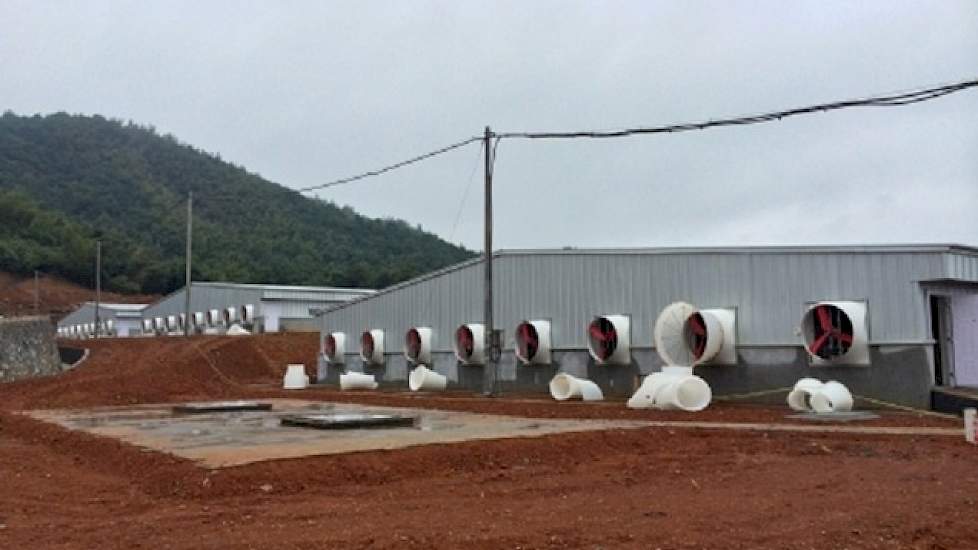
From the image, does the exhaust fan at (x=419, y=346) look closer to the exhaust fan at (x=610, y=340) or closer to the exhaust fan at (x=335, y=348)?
the exhaust fan at (x=335, y=348)

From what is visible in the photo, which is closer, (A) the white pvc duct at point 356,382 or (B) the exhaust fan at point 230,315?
(A) the white pvc duct at point 356,382

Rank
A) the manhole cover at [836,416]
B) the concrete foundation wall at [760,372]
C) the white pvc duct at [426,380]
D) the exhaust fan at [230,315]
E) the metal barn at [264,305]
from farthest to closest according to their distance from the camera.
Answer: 1. the exhaust fan at [230,315]
2. the metal barn at [264,305]
3. the white pvc duct at [426,380]
4. the concrete foundation wall at [760,372]
5. the manhole cover at [836,416]

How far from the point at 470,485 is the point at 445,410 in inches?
496

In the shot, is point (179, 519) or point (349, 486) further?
point (349, 486)

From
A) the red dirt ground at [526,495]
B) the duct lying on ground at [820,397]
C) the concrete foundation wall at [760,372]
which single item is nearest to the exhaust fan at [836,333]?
the concrete foundation wall at [760,372]

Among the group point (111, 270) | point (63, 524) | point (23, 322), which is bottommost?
point (63, 524)

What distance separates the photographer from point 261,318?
62.4 metres

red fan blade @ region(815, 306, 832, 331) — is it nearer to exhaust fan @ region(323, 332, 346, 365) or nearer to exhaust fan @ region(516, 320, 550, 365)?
exhaust fan @ region(516, 320, 550, 365)

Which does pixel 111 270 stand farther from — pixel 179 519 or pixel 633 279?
pixel 179 519

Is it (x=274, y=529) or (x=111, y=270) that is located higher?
(x=111, y=270)

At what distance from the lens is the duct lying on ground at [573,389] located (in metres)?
25.9

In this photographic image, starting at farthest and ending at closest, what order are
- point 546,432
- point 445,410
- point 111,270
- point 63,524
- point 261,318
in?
point 111,270 → point 261,318 → point 445,410 → point 546,432 → point 63,524

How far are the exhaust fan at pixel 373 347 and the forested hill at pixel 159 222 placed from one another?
→ 61.5 metres

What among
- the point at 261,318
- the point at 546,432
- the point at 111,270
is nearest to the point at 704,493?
the point at 546,432
